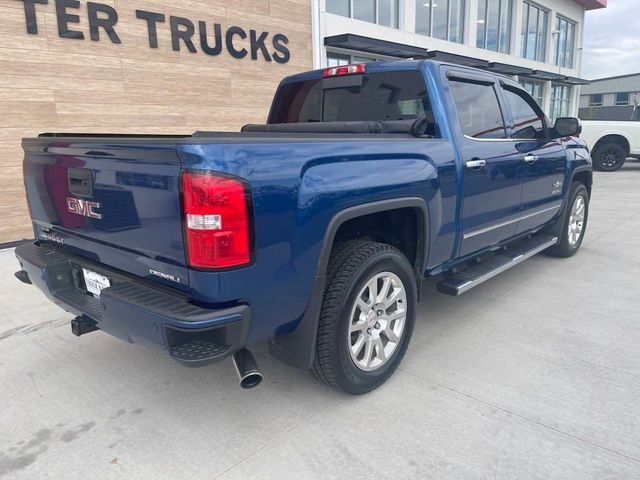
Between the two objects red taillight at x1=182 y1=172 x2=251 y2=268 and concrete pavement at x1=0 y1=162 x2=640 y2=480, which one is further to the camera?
concrete pavement at x1=0 y1=162 x2=640 y2=480

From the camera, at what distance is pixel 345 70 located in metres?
3.71

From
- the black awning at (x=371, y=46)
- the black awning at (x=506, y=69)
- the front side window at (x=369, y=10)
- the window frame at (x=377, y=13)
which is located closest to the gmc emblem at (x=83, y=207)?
the black awning at (x=371, y=46)

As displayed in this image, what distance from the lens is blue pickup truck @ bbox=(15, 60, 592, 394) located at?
1.97m

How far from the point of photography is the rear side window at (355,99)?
10.9 feet

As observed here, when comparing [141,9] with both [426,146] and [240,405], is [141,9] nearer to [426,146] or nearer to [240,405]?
[426,146]

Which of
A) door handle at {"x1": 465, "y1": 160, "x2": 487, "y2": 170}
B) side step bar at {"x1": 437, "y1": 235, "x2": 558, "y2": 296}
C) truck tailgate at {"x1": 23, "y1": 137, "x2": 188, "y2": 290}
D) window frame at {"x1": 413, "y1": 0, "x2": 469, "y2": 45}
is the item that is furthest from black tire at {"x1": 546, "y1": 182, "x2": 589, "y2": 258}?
window frame at {"x1": 413, "y1": 0, "x2": 469, "y2": 45}

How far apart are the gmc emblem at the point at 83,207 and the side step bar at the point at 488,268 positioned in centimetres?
224

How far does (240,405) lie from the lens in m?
2.67

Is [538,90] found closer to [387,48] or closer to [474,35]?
[474,35]

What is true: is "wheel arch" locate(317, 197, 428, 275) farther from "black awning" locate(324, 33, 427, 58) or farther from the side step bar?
"black awning" locate(324, 33, 427, 58)

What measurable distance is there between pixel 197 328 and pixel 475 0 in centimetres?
1672

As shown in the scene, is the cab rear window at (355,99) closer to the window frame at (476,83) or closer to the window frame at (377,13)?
the window frame at (476,83)

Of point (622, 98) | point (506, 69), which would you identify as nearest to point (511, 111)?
point (506, 69)

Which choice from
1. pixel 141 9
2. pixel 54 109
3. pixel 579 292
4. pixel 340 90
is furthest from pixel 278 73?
pixel 579 292
